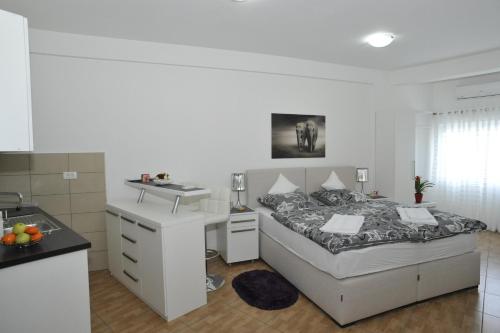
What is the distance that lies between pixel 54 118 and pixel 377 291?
158 inches

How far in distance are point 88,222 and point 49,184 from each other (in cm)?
64

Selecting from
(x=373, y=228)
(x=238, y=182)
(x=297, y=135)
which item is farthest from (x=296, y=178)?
(x=373, y=228)

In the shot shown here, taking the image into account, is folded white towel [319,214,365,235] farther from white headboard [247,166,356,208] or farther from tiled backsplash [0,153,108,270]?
tiled backsplash [0,153,108,270]

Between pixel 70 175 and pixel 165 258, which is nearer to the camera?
pixel 165 258

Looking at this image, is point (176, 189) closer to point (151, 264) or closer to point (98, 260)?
point (151, 264)

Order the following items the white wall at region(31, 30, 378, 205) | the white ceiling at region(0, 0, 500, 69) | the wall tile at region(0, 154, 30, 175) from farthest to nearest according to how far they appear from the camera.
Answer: the white wall at region(31, 30, 378, 205), the wall tile at region(0, 154, 30, 175), the white ceiling at region(0, 0, 500, 69)

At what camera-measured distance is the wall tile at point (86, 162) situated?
142 inches

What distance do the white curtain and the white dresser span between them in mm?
5246

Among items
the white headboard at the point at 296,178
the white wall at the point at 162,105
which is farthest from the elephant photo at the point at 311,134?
the white headboard at the point at 296,178

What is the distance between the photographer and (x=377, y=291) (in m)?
2.64

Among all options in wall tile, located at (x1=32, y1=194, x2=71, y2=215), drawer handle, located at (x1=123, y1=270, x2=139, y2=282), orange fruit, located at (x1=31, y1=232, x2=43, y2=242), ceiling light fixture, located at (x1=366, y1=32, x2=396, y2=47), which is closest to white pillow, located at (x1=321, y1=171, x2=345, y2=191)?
ceiling light fixture, located at (x1=366, y1=32, x2=396, y2=47)

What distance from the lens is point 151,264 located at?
2.76 m

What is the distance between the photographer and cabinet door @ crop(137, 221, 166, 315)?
2.64m

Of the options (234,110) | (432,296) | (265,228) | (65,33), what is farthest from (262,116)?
(432,296)
